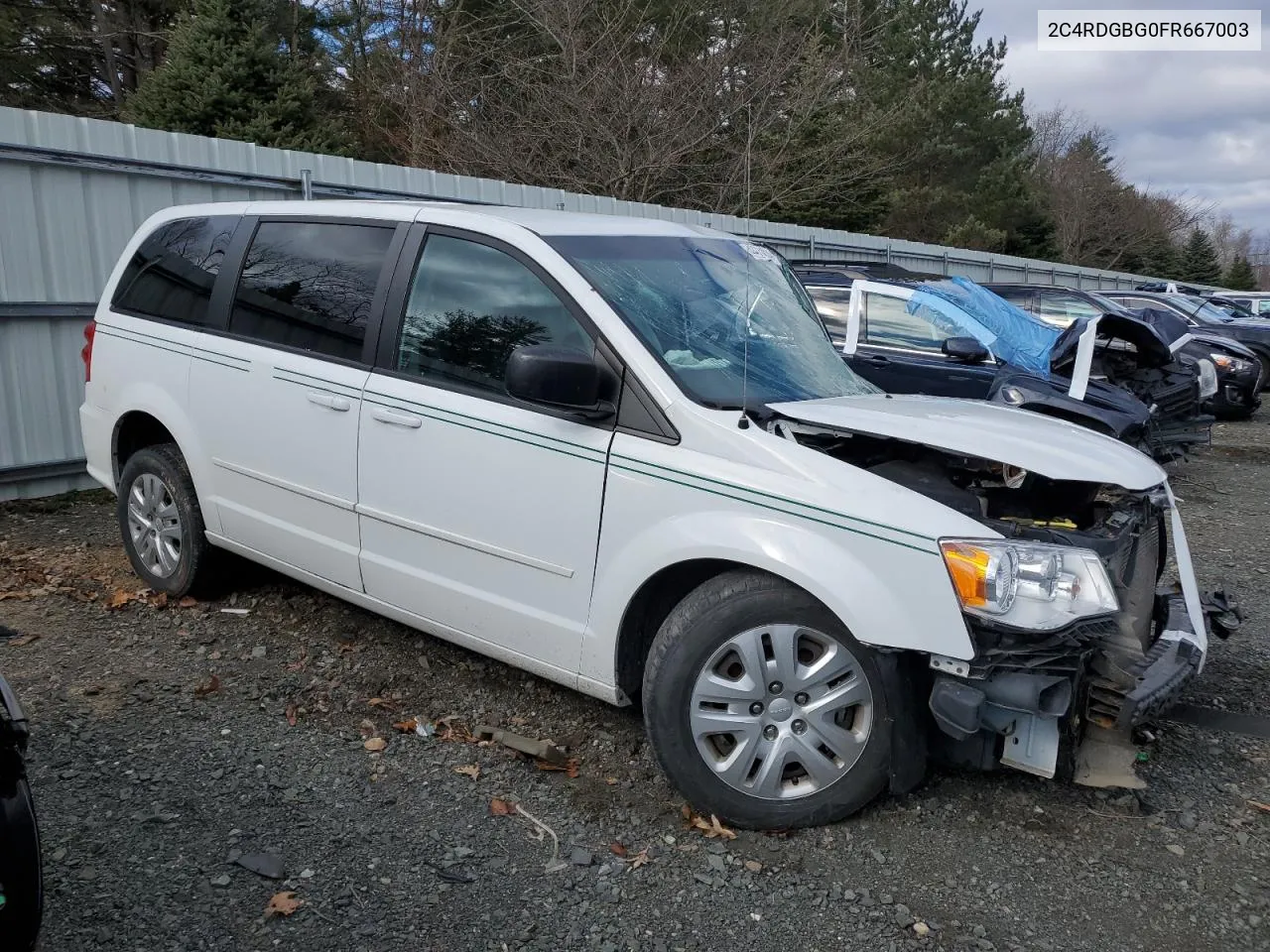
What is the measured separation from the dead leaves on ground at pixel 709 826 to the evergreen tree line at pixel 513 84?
53.0 ft

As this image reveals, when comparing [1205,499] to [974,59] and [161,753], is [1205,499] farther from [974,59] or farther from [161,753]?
[974,59]

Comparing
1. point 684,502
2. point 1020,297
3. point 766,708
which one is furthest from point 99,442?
point 1020,297

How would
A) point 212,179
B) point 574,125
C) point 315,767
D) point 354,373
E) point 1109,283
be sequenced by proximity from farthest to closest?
point 1109,283
point 574,125
point 212,179
point 354,373
point 315,767

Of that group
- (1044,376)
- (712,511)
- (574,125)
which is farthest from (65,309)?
(574,125)

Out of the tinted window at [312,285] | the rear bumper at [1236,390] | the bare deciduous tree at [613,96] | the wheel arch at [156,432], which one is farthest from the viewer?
the bare deciduous tree at [613,96]

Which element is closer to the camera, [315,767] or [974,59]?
[315,767]

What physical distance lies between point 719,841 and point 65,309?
6.26m

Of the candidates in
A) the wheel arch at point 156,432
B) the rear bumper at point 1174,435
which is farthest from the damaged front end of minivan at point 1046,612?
the rear bumper at point 1174,435

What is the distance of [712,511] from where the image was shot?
3.35 m

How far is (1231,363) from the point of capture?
48.1 ft

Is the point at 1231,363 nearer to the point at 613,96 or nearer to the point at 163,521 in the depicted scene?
the point at 613,96

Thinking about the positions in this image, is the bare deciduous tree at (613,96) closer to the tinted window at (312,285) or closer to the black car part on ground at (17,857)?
the tinted window at (312,285)

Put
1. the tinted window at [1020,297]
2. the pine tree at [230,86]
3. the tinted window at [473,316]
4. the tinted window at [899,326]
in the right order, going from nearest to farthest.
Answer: the tinted window at [473,316] → the tinted window at [899,326] → the tinted window at [1020,297] → the pine tree at [230,86]

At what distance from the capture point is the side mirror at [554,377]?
338 cm
